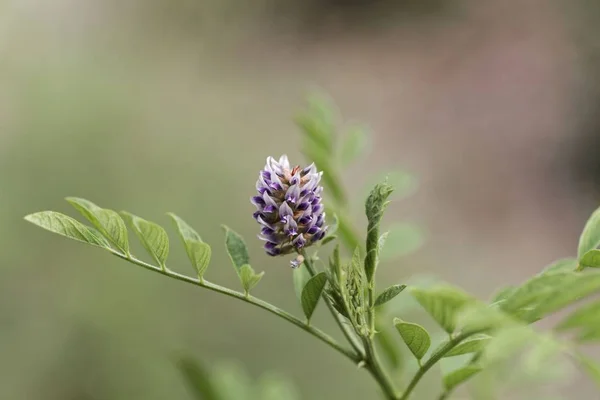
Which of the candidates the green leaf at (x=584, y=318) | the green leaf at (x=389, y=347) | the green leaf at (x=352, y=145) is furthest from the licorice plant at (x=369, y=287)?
the green leaf at (x=352, y=145)

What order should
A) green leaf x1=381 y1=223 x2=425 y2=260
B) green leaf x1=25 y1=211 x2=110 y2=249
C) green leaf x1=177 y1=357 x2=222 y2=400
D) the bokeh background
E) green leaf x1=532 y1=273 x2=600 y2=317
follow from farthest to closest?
the bokeh background, green leaf x1=381 y1=223 x2=425 y2=260, green leaf x1=177 y1=357 x2=222 y2=400, green leaf x1=25 y1=211 x2=110 y2=249, green leaf x1=532 y1=273 x2=600 y2=317

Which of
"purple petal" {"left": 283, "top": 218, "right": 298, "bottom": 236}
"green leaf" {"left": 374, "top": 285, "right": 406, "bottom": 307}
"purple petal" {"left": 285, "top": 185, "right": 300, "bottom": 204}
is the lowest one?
"green leaf" {"left": 374, "top": 285, "right": 406, "bottom": 307}

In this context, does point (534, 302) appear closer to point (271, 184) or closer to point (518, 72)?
point (271, 184)

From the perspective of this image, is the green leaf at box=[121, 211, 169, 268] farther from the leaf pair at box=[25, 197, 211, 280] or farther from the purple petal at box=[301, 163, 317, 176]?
the purple petal at box=[301, 163, 317, 176]

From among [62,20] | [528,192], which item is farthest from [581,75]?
[62,20]

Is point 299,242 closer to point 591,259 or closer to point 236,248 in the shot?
point 236,248

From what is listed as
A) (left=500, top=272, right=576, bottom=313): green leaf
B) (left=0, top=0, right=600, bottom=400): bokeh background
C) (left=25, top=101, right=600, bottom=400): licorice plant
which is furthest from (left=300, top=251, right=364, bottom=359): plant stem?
(left=0, top=0, right=600, bottom=400): bokeh background

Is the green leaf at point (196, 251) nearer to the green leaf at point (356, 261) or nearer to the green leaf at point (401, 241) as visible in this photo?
the green leaf at point (356, 261)
